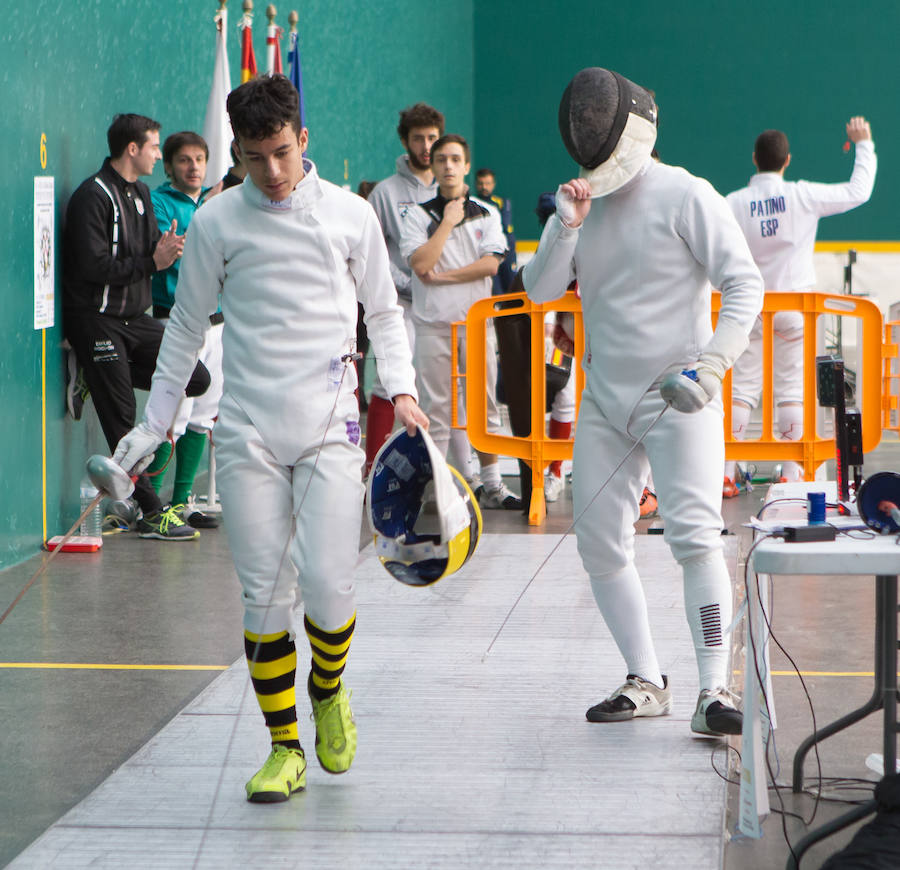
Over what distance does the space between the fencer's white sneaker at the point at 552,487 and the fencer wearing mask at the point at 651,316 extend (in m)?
3.72

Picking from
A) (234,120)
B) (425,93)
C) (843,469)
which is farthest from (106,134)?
(425,93)

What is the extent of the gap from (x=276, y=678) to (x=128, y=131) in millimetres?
3796

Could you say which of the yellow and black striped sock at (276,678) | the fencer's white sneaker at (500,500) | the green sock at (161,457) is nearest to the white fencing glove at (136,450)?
the yellow and black striped sock at (276,678)

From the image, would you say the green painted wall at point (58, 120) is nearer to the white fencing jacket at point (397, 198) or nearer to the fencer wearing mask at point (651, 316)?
the white fencing jacket at point (397, 198)

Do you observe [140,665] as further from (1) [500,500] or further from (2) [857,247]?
(2) [857,247]

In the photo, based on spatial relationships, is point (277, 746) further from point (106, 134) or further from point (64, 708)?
point (106, 134)

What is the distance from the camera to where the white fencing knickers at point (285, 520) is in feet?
10.0

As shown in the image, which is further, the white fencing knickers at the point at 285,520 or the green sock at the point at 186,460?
the green sock at the point at 186,460

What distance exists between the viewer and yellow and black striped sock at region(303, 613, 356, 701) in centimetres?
315

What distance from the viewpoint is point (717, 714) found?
338 centimetres

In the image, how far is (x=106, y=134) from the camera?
6781mm

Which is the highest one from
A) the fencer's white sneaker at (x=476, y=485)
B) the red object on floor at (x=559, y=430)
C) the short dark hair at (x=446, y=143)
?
the short dark hair at (x=446, y=143)

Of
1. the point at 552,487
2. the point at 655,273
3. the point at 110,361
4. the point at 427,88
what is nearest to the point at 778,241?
the point at 552,487

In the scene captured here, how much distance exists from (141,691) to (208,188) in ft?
13.1
